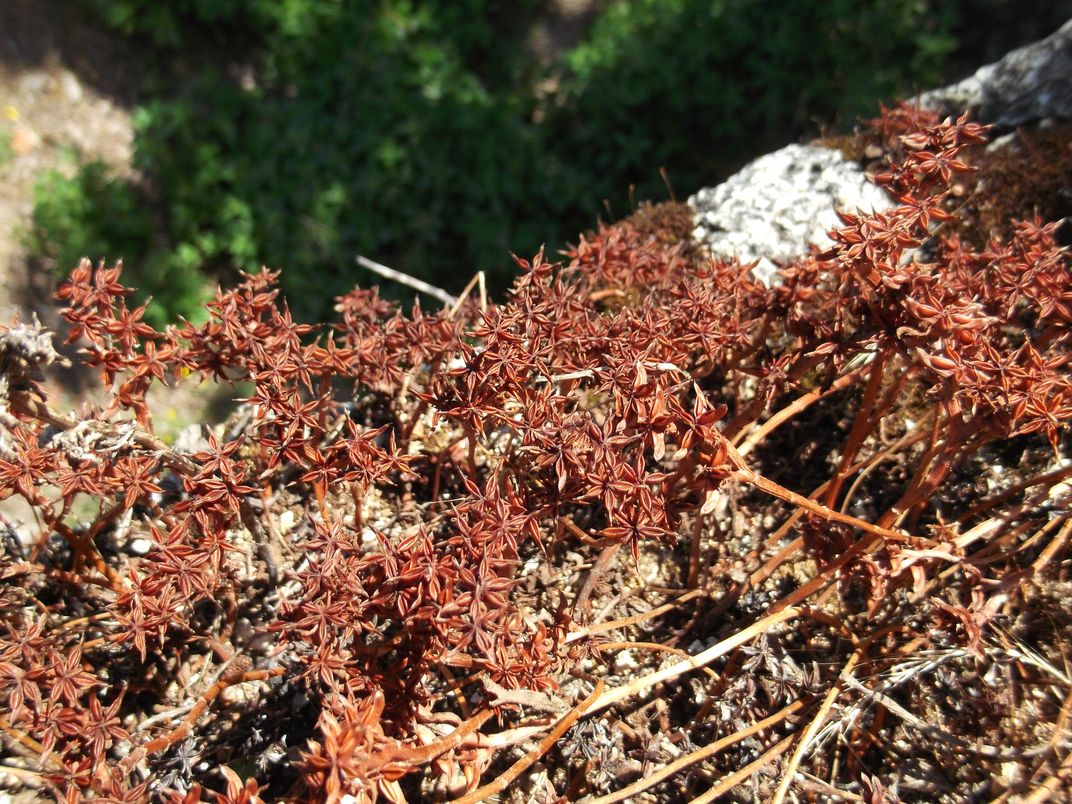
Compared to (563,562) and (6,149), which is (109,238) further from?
(563,562)

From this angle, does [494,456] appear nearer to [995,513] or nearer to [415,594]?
[415,594]

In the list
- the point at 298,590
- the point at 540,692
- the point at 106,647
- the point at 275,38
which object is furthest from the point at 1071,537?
the point at 275,38

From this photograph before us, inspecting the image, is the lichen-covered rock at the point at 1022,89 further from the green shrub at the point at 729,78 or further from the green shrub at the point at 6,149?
the green shrub at the point at 6,149

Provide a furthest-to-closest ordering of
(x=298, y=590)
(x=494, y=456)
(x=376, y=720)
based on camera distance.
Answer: (x=494, y=456) → (x=298, y=590) → (x=376, y=720)

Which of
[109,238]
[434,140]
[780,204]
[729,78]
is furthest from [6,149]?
[780,204]

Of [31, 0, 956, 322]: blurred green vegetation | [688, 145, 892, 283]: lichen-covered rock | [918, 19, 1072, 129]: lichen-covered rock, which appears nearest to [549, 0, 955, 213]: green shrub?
[31, 0, 956, 322]: blurred green vegetation

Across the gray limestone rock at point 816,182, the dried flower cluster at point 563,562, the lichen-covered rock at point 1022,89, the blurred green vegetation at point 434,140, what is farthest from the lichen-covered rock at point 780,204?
the blurred green vegetation at point 434,140
